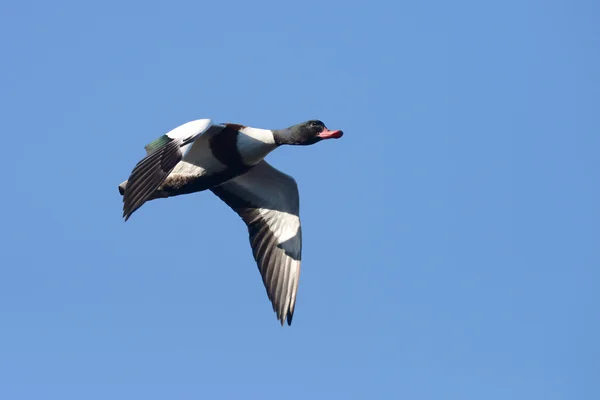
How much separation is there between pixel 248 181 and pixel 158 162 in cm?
312

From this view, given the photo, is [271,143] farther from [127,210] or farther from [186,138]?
[127,210]

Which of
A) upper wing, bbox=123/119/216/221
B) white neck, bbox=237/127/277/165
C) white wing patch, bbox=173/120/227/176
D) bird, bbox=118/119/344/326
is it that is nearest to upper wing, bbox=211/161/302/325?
bird, bbox=118/119/344/326

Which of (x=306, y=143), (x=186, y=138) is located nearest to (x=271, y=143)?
(x=306, y=143)

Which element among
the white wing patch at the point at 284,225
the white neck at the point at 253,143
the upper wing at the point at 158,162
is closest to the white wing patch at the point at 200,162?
the white neck at the point at 253,143

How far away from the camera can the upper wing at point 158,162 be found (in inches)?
610

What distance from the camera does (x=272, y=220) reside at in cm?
1889

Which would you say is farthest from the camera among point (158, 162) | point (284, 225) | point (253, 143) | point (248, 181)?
point (248, 181)

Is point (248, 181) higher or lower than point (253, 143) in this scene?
lower

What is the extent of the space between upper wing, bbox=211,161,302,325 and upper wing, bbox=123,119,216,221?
86.7 inches

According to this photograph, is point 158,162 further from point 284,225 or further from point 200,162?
point 284,225

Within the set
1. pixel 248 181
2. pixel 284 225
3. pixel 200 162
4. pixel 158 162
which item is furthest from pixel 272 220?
pixel 158 162

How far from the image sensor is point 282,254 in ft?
61.1

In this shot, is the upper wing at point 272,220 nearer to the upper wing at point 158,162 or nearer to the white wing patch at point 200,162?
the white wing patch at point 200,162

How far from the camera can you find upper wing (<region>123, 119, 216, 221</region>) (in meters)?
15.5
